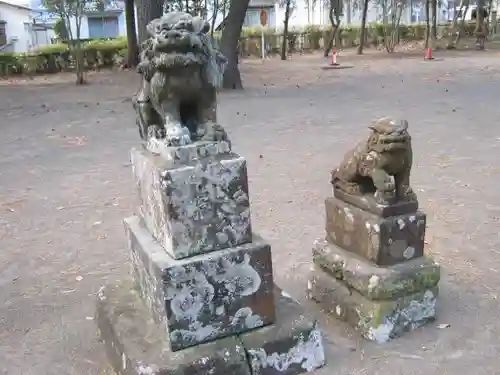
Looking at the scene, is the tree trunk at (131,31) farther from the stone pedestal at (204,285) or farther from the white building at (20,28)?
the stone pedestal at (204,285)

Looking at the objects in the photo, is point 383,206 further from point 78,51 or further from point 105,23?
point 105,23

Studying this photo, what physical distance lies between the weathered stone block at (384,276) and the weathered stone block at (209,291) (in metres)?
0.62

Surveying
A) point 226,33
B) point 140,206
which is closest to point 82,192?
point 140,206

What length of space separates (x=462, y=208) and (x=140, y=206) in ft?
10.8

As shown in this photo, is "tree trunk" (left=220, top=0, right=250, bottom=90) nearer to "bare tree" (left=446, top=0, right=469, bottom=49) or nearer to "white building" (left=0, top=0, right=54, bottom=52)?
"bare tree" (left=446, top=0, right=469, bottom=49)

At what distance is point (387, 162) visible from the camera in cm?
328

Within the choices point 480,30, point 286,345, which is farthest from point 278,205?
point 480,30

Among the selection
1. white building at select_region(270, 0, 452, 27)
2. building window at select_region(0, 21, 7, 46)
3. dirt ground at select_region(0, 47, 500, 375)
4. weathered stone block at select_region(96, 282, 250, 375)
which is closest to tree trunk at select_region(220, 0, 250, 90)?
dirt ground at select_region(0, 47, 500, 375)

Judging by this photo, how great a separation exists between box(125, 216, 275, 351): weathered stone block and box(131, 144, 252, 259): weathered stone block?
69 millimetres

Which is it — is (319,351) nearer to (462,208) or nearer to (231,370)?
(231,370)

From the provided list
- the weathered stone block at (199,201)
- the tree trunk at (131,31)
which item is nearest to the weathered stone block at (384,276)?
the weathered stone block at (199,201)

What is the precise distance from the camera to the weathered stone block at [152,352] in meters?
2.80

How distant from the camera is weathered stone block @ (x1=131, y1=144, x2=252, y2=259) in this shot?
2.76 metres

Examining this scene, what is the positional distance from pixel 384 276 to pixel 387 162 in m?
0.63
